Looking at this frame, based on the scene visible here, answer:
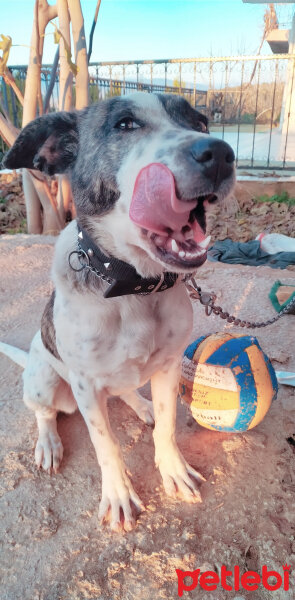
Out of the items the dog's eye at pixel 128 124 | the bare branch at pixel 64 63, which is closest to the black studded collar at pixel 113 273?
the dog's eye at pixel 128 124

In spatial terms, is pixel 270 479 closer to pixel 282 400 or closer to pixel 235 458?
pixel 235 458

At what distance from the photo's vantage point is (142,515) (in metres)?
2.00

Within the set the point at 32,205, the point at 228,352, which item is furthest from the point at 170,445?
the point at 32,205

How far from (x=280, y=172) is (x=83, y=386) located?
8.76 m

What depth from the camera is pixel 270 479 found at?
2.12 meters

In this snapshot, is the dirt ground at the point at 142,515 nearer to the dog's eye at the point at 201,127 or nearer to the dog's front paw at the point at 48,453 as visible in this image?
the dog's front paw at the point at 48,453

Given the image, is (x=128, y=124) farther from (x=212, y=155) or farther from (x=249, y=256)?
(x=249, y=256)

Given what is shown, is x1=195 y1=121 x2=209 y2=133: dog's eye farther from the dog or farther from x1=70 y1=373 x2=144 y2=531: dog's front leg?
x1=70 y1=373 x2=144 y2=531: dog's front leg

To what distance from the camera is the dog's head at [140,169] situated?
1320 mm

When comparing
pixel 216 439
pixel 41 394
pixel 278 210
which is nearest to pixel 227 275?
pixel 216 439

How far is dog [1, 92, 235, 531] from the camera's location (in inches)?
53.9

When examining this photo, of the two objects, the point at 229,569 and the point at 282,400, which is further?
the point at 282,400

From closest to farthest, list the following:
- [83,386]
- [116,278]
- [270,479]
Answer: [116,278] < [83,386] < [270,479]

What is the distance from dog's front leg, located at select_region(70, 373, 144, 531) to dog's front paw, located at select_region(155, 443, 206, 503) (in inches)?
7.2
